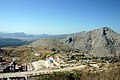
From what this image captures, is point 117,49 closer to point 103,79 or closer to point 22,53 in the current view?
point 22,53

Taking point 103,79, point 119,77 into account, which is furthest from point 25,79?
point 119,77

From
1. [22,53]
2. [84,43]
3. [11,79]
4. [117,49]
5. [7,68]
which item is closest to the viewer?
[11,79]

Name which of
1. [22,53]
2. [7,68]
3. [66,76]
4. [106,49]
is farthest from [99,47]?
[66,76]

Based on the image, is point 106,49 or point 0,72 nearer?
point 0,72

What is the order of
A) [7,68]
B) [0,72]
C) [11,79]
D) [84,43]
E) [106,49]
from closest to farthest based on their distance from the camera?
[11,79], [0,72], [7,68], [106,49], [84,43]

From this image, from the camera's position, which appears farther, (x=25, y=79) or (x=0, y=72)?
(x=0, y=72)

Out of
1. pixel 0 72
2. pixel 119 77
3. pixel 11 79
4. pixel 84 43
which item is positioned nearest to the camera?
pixel 119 77

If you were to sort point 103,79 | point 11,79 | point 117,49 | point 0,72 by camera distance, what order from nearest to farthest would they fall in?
point 103,79, point 11,79, point 0,72, point 117,49

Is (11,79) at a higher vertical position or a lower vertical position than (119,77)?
lower

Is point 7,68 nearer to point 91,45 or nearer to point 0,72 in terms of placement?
point 0,72
